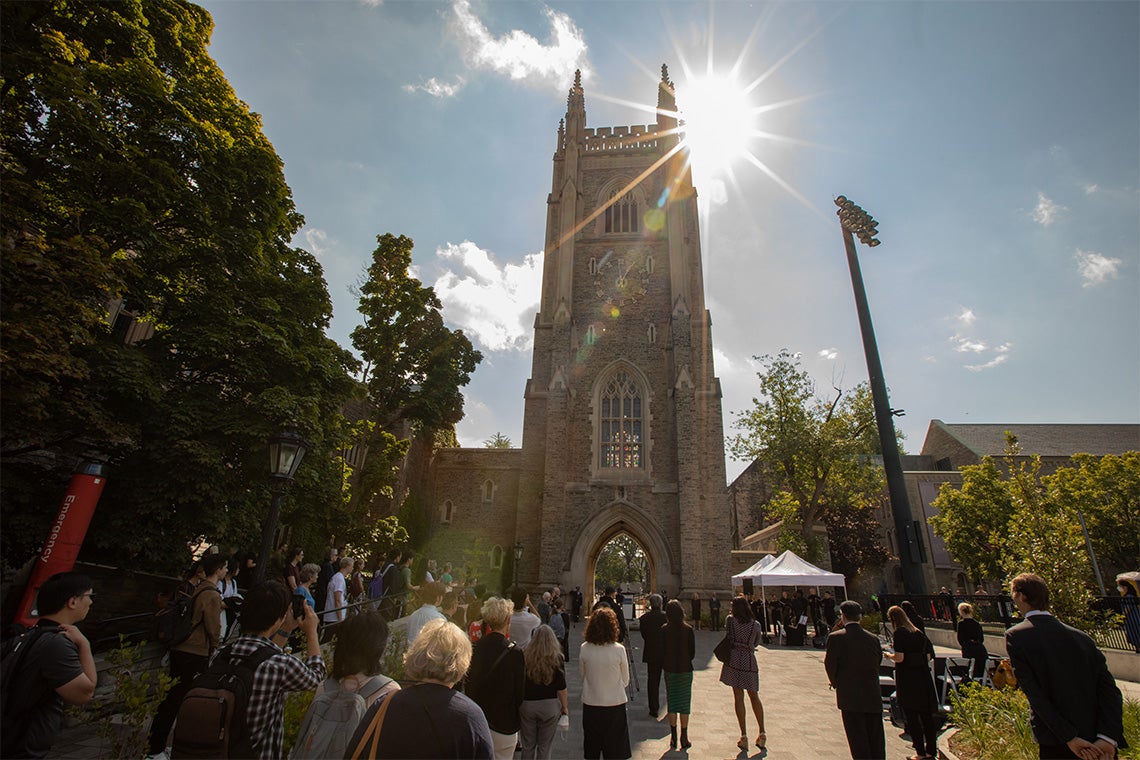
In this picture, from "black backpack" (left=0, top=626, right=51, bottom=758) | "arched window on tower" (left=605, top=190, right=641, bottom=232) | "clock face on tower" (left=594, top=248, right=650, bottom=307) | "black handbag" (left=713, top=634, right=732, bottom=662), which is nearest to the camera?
"black backpack" (left=0, top=626, right=51, bottom=758)

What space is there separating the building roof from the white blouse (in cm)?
4205

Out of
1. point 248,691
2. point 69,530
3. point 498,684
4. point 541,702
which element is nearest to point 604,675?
point 541,702

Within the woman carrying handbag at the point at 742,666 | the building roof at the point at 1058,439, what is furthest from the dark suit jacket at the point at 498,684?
the building roof at the point at 1058,439

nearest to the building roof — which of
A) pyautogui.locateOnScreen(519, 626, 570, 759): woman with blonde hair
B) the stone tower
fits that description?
the stone tower

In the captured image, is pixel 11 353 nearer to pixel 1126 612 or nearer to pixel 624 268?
pixel 1126 612

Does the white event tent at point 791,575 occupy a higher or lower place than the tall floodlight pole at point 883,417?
lower

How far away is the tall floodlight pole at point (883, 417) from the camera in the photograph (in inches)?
295

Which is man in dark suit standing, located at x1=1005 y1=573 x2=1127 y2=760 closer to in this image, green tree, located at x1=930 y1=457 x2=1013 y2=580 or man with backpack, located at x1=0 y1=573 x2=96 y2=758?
man with backpack, located at x1=0 y1=573 x2=96 y2=758

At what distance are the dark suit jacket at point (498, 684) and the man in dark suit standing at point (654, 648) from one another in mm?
3616

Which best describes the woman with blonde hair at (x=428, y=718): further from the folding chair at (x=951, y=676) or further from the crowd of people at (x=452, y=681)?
the folding chair at (x=951, y=676)

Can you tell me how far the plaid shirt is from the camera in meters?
2.63

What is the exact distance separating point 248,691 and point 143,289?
29.1 ft

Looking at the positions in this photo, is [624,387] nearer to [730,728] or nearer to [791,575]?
[791,575]

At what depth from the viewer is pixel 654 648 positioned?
23.2 ft
